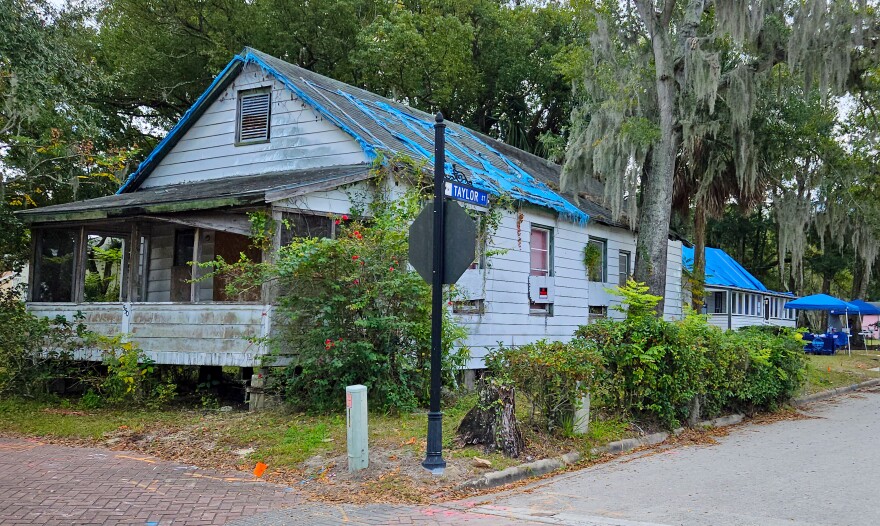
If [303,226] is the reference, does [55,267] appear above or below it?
below

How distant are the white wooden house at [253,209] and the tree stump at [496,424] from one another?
3.23 meters

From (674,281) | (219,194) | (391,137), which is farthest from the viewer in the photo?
(674,281)

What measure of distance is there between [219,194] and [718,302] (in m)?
24.4

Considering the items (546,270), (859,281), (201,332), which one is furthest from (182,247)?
(859,281)

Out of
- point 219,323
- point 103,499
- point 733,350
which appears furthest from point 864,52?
point 103,499

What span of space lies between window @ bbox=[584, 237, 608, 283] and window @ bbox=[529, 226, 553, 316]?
1479 millimetres

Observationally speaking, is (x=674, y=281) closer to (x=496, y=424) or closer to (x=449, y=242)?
(x=496, y=424)

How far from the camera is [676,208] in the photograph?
22203 mm

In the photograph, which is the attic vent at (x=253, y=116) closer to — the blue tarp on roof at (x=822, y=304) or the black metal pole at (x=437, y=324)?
the black metal pole at (x=437, y=324)

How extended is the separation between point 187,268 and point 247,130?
10.2 ft

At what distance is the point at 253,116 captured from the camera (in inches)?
610

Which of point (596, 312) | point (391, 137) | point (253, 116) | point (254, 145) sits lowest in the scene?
point (596, 312)

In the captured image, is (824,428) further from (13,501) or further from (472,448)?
(13,501)

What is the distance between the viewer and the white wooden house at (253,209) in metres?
11.7
